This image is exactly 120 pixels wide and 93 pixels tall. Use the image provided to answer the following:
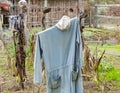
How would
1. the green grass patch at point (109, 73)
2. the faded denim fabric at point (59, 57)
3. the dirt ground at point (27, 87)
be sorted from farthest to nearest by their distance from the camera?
the green grass patch at point (109, 73) < the dirt ground at point (27, 87) < the faded denim fabric at point (59, 57)

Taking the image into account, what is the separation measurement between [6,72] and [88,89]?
7.71 feet

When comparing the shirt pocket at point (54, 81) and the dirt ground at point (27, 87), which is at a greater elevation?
the shirt pocket at point (54, 81)

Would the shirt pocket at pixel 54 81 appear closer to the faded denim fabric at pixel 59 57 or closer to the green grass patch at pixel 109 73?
the faded denim fabric at pixel 59 57

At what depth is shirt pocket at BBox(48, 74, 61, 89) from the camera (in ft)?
16.1

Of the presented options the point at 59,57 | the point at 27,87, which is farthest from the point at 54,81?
the point at 27,87

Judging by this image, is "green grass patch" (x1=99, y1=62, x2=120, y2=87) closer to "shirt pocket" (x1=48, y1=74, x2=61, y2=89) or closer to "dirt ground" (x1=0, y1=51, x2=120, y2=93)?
"dirt ground" (x1=0, y1=51, x2=120, y2=93)

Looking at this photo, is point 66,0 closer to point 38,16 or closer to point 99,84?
point 38,16

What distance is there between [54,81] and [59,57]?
322 mm

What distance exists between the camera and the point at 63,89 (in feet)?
16.3

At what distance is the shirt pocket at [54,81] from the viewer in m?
4.92

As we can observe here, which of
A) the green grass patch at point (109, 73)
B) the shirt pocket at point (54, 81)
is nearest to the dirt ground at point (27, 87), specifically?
the green grass patch at point (109, 73)

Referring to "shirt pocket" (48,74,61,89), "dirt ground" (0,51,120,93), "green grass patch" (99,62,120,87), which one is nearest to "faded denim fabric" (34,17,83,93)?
"shirt pocket" (48,74,61,89)

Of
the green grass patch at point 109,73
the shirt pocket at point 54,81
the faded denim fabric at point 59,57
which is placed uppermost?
the faded denim fabric at point 59,57

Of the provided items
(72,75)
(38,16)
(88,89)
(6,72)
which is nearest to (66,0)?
(38,16)
